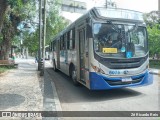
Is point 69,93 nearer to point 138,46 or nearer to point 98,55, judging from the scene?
point 98,55

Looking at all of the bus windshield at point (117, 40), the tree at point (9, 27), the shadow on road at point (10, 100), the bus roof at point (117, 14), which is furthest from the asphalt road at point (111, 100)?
the tree at point (9, 27)

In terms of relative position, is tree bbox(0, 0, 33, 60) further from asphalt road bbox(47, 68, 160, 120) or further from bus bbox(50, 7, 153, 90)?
bus bbox(50, 7, 153, 90)

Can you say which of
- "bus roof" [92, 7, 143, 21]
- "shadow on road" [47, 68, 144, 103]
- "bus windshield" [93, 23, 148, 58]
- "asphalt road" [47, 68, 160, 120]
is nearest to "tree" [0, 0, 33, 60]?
"asphalt road" [47, 68, 160, 120]

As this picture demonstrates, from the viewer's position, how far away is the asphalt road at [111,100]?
7.70 metres

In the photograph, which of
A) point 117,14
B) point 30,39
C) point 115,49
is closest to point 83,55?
point 115,49

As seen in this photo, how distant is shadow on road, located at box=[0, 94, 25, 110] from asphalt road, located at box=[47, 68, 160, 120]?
1.38 meters

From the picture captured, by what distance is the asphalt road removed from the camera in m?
7.70

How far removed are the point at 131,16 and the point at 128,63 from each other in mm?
1805

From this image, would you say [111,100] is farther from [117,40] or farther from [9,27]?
[9,27]

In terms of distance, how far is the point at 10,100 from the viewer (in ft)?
26.9

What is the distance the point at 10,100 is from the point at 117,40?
415cm

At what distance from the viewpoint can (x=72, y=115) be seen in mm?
7004

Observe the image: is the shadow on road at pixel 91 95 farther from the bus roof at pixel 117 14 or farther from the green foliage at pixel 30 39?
the green foliage at pixel 30 39

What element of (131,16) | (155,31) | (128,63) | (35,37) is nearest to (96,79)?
(128,63)
